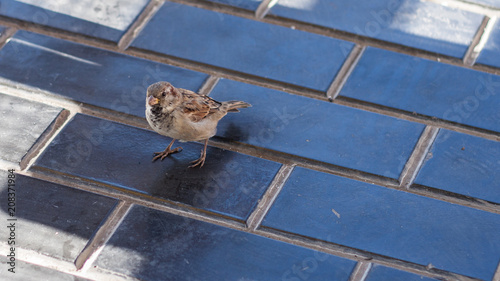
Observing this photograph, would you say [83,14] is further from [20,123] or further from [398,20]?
[398,20]

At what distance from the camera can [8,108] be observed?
3.32m

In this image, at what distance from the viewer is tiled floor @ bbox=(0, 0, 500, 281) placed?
8.95ft

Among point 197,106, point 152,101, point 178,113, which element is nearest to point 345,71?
point 197,106

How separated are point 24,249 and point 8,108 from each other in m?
0.96

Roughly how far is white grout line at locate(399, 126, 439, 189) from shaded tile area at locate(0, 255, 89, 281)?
160 centimetres

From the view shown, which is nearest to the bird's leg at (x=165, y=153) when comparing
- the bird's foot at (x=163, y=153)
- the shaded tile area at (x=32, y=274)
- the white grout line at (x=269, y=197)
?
the bird's foot at (x=163, y=153)

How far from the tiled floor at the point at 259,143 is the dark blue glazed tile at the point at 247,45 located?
0.4 inches

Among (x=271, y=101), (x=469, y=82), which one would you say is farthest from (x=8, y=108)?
(x=469, y=82)

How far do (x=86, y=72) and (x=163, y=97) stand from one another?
0.86 m

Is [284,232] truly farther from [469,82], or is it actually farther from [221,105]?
[469,82]

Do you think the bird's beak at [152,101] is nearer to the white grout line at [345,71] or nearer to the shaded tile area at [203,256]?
the shaded tile area at [203,256]

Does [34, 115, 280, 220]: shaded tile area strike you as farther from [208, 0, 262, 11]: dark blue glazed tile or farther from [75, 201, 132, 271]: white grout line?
[208, 0, 262, 11]: dark blue glazed tile

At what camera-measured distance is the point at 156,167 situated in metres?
3.11

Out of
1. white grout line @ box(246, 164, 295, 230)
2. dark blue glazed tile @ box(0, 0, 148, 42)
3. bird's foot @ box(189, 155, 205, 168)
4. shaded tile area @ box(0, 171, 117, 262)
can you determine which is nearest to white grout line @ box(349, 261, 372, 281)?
white grout line @ box(246, 164, 295, 230)
